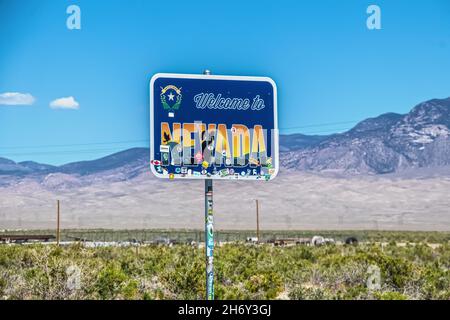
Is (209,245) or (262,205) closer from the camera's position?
(209,245)

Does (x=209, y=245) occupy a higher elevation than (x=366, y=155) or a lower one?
higher

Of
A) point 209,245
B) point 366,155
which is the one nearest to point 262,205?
point 366,155

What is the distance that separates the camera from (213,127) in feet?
26.2

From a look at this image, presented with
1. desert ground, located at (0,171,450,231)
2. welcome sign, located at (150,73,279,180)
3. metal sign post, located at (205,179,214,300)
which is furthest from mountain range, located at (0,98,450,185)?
metal sign post, located at (205,179,214,300)

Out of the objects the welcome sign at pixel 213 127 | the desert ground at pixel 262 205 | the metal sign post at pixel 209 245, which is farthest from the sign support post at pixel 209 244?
the desert ground at pixel 262 205

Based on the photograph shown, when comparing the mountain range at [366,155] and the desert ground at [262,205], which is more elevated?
the mountain range at [366,155]

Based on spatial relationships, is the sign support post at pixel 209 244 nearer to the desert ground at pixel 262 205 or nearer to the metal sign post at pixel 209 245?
the metal sign post at pixel 209 245

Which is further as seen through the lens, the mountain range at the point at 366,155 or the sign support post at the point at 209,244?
the mountain range at the point at 366,155

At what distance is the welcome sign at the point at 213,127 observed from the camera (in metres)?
7.82

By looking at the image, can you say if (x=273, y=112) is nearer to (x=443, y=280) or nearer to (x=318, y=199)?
(x=443, y=280)

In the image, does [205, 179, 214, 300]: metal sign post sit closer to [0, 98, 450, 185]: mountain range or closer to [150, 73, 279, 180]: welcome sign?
[150, 73, 279, 180]: welcome sign

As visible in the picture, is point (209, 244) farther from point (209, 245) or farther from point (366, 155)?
point (366, 155)

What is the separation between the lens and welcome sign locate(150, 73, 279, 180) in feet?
25.7

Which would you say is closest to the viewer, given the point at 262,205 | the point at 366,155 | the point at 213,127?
the point at 213,127
